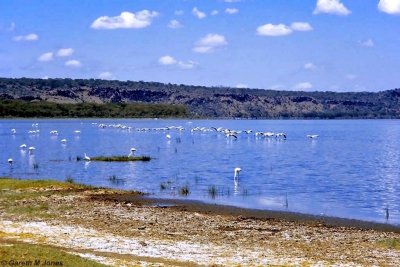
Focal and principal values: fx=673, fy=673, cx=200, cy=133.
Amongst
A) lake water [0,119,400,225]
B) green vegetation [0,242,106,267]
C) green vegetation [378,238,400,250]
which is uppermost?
green vegetation [0,242,106,267]

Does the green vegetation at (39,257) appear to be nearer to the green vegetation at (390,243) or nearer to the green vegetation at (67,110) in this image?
the green vegetation at (390,243)

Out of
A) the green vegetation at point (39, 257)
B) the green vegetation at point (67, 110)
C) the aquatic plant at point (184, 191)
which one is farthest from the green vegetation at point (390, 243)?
the green vegetation at point (67, 110)

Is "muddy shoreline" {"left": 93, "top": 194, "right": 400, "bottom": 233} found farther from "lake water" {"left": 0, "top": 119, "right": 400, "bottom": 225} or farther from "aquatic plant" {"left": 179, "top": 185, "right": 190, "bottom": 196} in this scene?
"aquatic plant" {"left": 179, "top": 185, "right": 190, "bottom": 196}

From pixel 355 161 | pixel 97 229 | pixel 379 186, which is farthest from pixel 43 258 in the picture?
pixel 355 161

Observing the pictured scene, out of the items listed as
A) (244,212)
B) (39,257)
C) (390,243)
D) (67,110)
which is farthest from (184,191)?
(67,110)

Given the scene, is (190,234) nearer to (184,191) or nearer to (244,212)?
(244,212)

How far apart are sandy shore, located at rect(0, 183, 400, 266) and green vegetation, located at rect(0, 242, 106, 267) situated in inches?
36.5

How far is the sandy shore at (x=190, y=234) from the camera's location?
54.2 feet

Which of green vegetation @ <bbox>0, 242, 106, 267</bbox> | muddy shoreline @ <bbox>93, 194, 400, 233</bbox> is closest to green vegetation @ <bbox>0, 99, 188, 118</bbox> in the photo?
muddy shoreline @ <bbox>93, 194, 400, 233</bbox>

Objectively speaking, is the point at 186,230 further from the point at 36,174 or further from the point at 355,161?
the point at 355,161

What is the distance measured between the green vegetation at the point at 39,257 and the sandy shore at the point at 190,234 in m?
0.93

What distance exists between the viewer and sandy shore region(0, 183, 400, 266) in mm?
16531

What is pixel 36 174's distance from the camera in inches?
1671

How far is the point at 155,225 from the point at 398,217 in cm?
1083
